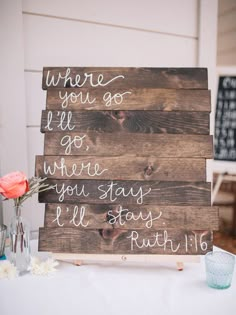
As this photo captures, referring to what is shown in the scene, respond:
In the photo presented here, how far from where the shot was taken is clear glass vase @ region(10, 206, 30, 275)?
0.94 meters

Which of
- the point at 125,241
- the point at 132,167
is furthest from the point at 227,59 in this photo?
the point at 125,241

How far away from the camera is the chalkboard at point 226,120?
311 centimetres

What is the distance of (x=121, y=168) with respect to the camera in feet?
3.05

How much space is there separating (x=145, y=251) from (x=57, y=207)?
0.31 m

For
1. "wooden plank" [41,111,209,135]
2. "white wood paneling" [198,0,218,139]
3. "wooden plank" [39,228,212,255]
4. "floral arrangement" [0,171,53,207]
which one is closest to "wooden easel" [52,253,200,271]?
"wooden plank" [39,228,212,255]

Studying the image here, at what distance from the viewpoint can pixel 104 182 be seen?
0.94 metres

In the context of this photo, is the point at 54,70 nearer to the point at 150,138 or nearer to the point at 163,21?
the point at 150,138

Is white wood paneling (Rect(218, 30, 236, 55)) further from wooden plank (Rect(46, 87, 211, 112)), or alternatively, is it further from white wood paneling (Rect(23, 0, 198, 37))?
wooden plank (Rect(46, 87, 211, 112))

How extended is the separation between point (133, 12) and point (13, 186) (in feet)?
3.11

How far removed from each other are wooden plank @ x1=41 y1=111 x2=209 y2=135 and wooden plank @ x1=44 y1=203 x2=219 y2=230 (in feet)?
0.79

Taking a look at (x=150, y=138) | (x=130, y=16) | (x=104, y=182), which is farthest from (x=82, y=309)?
(x=130, y=16)

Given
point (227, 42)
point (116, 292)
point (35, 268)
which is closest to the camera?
point (116, 292)

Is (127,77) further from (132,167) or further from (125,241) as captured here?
(125,241)

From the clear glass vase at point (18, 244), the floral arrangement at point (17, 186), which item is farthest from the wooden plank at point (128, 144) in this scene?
the clear glass vase at point (18, 244)
